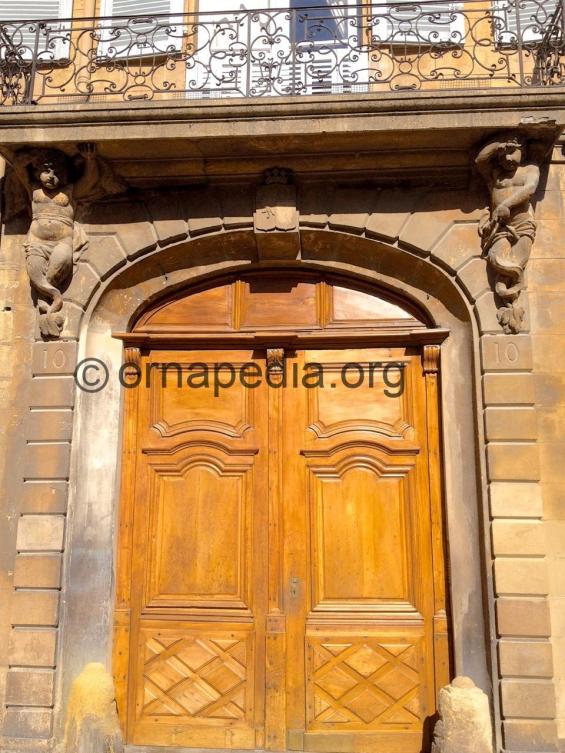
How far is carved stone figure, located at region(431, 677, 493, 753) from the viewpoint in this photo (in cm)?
427

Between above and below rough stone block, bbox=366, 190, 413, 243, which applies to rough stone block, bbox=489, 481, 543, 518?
below

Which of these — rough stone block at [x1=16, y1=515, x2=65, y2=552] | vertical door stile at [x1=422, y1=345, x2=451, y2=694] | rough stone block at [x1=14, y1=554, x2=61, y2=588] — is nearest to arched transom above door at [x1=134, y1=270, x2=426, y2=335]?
vertical door stile at [x1=422, y1=345, x2=451, y2=694]

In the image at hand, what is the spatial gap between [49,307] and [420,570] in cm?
318

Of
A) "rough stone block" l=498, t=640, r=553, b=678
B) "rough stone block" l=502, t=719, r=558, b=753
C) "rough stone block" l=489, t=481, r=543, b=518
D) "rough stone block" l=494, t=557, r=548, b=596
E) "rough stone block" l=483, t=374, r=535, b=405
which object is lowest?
"rough stone block" l=502, t=719, r=558, b=753

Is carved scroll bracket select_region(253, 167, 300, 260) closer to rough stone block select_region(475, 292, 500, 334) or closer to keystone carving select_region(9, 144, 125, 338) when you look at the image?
keystone carving select_region(9, 144, 125, 338)

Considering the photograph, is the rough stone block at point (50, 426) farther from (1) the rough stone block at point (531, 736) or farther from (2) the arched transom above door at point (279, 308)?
(1) the rough stone block at point (531, 736)

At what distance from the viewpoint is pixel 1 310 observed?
5207 millimetres

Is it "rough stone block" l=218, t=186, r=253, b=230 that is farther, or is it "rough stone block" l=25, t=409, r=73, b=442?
"rough stone block" l=218, t=186, r=253, b=230

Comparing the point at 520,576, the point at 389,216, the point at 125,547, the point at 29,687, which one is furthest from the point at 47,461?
the point at 520,576

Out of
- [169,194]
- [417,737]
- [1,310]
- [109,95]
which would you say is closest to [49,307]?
[1,310]

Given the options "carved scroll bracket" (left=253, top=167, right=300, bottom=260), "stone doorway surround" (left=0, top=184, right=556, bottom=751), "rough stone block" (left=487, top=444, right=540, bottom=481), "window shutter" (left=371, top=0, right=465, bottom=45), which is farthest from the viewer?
"window shutter" (left=371, top=0, right=465, bottom=45)

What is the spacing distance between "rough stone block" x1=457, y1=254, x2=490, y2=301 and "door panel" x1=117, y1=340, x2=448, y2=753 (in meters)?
0.65

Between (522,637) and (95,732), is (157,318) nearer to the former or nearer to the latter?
(95,732)

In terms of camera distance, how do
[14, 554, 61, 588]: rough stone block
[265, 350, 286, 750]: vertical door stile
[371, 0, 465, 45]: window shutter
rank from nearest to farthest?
[14, 554, 61, 588]: rough stone block, [265, 350, 286, 750]: vertical door stile, [371, 0, 465, 45]: window shutter
